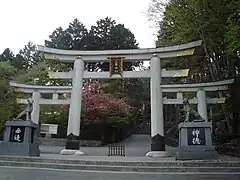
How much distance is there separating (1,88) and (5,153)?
869 cm

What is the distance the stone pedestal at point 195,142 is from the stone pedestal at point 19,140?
667cm

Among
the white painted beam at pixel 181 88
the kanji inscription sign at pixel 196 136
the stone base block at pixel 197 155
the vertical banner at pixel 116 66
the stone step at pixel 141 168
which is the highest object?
the vertical banner at pixel 116 66

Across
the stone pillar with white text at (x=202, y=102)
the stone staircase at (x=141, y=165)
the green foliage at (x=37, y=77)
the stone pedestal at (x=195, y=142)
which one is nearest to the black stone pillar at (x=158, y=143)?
the stone pedestal at (x=195, y=142)

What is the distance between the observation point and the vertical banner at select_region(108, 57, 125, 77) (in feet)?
48.8

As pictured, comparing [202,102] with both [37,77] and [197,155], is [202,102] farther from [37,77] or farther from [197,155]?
[37,77]

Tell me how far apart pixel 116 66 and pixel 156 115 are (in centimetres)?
349

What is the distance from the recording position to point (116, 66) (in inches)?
590

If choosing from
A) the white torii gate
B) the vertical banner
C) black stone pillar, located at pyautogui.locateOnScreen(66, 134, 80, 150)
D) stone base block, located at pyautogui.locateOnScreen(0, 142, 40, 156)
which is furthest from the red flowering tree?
stone base block, located at pyautogui.locateOnScreen(0, 142, 40, 156)

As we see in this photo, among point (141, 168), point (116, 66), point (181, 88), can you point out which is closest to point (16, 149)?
point (141, 168)

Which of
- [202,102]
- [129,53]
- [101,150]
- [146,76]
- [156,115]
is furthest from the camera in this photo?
[101,150]

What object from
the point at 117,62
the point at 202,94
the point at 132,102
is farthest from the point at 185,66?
the point at 132,102

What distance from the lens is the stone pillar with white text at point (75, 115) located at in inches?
564

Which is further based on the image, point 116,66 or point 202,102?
point 202,102

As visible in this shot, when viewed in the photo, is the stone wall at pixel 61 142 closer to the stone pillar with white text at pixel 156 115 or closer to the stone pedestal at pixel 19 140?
the stone pillar with white text at pixel 156 115
